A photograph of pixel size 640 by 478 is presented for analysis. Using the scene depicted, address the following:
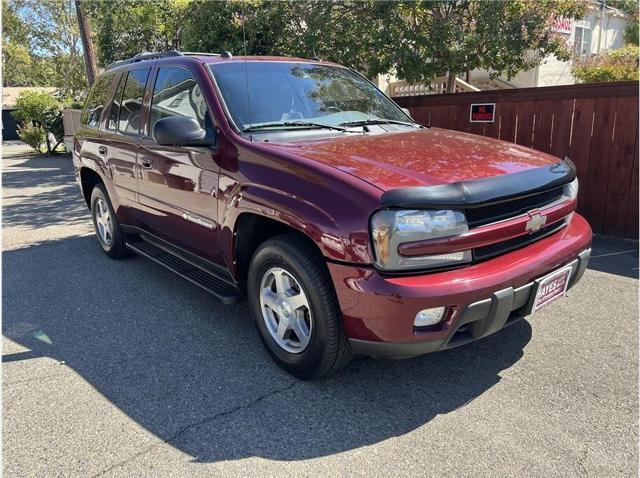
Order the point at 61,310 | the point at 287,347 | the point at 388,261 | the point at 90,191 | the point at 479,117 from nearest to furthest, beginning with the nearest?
the point at 388,261
the point at 287,347
the point at 61,310
the point at 90,191
the point at 479,117

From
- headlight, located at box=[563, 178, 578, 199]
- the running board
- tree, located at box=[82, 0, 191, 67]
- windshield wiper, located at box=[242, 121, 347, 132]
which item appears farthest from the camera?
tree, located at box=[82, 0, 191, 67]

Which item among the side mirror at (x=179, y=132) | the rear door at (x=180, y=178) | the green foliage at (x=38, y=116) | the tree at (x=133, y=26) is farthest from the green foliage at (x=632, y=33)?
the side mirror at (x=179, y=132)

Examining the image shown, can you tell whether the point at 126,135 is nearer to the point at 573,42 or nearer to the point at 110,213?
the point at 110,213

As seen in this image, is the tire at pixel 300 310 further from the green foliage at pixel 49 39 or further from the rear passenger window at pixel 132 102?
the green foliage at pixel 49 39

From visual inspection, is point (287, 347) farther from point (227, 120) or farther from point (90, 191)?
point (90, 191)

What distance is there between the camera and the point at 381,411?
9.26 ft

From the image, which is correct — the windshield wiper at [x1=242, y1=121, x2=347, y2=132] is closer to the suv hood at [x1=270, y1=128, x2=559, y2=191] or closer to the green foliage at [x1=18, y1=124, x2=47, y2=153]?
the suv hood at [x1=270, y1=128, x2=559, y2=191]

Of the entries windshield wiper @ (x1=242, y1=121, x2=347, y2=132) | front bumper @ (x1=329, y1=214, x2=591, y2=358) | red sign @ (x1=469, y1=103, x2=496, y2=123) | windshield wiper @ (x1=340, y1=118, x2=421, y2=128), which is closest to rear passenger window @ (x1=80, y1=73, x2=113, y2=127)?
windshield wiper @ (x1=242, y1=121, x2=347, y2=132)

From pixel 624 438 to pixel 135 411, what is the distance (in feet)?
8.38

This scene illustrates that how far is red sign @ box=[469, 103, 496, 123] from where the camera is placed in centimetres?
707

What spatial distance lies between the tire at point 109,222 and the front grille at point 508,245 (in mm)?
3851

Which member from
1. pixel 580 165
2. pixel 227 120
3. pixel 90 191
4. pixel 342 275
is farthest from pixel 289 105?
pixel 580 165

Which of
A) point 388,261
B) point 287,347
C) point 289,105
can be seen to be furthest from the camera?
point 289,105

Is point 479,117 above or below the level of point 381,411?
above
